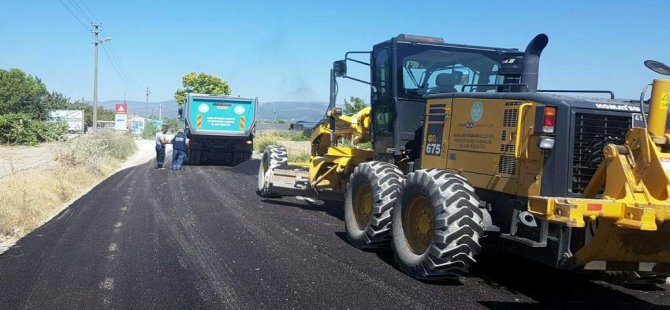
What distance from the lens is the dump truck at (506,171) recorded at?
5234 millimetres

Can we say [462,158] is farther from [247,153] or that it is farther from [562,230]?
[247,153]

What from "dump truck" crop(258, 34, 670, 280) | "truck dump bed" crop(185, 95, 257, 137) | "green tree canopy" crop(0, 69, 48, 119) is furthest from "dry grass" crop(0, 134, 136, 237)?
"green tree canopy" crop(0, 69, 48, 119)

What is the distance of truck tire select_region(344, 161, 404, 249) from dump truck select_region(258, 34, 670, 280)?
0.02 meters

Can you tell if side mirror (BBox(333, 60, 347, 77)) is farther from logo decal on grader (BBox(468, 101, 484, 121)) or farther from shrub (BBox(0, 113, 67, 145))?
shrub (BBox(0, 113, 67, 145))

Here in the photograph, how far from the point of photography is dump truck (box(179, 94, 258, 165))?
78.8ft

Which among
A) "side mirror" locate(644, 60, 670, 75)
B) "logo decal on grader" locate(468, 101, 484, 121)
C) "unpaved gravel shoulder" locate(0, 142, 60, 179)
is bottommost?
"unpaved gravel shoulder" locate(0, 142, 60, 179)

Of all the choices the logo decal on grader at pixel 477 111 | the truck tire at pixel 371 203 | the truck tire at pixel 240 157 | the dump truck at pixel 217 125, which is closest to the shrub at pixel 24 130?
the dump truck at pixel 217 125

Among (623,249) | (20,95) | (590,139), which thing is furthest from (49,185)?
(20,95)

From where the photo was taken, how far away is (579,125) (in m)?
5.88

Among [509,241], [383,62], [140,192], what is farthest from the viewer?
[140,192]

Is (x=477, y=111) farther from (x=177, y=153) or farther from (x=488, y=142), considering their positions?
(x=177, y=153)

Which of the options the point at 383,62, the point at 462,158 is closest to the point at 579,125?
the point at 462,158

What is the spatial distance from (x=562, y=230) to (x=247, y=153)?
810 inches

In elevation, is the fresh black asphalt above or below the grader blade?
below
